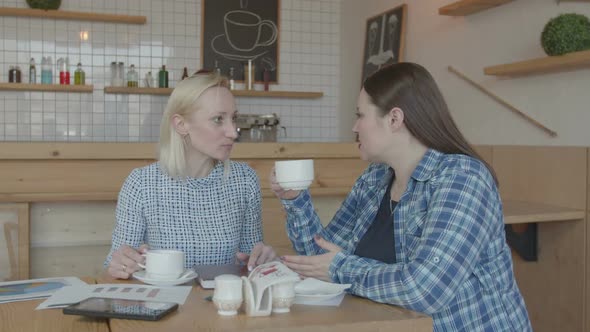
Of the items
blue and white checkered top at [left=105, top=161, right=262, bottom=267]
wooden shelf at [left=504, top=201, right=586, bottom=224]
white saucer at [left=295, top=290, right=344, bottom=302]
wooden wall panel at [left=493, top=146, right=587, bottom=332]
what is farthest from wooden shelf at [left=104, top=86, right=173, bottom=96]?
white saucer at [left=295, top=290, right=344, bottom=302]

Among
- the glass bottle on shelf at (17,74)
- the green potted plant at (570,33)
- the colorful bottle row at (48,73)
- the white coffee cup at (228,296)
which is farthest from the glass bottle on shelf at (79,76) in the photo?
the white coffee cup at (228,296)

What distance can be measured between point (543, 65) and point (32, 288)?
2188 millimetres

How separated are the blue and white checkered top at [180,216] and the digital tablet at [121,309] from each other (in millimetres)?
649

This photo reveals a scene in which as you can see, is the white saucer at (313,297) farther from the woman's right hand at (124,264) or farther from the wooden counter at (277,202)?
the wooden counter at (277,202)

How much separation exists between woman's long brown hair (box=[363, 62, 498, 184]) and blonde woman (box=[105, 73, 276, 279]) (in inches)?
22.3

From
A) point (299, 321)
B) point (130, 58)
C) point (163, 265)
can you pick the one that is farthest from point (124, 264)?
point (130, 58)

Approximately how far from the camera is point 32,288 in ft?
4.84

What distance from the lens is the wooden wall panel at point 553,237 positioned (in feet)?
8.82

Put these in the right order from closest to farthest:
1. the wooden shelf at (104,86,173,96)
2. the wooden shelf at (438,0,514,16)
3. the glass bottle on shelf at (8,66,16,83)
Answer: the wooden shelf at (438,0,514,16) → the glass bottle on shelf at (8,66,16,83) → the wooden shelf at (104,86,173,96)

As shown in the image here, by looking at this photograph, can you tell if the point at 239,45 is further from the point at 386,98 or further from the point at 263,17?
the point at 386,98

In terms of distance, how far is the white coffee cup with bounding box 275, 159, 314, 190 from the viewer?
1.53 m

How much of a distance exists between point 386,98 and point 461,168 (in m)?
0.27

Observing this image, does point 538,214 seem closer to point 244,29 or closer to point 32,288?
point 32,288

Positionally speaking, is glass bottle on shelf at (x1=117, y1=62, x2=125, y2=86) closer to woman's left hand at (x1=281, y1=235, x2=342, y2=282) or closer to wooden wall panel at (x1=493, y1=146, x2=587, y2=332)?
wooden wall panel at (x1=493, y1=146, x2=587, y2=332)
